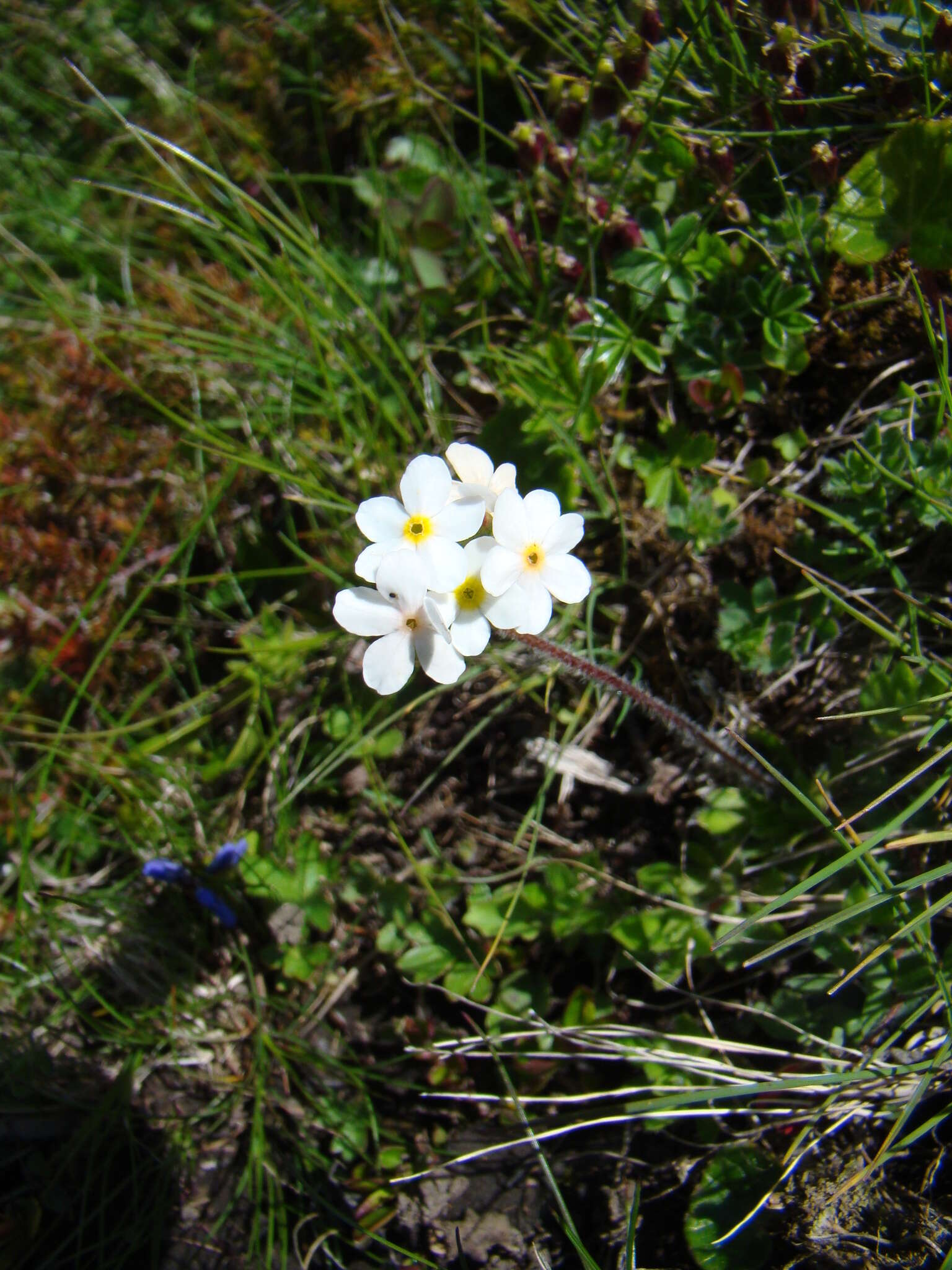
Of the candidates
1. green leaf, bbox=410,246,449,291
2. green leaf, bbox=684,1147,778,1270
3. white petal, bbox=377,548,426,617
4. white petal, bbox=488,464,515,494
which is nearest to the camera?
white petal, bbox=377,548,426,617

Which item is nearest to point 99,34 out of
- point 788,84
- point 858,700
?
point 788,84

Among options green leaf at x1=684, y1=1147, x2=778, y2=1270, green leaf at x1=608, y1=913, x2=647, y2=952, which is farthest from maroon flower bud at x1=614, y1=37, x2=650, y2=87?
green leaf at x1=684, y1=1147, x2=778, y2=1270

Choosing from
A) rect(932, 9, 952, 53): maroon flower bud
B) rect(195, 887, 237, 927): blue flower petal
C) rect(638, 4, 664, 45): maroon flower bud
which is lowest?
rect(195, 887, 237, 927): blue flower petal

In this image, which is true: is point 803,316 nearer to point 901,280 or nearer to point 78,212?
point 901,280

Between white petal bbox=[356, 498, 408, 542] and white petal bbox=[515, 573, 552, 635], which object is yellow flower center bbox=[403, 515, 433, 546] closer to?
white petal bbox=[356, 498, 408, 542]

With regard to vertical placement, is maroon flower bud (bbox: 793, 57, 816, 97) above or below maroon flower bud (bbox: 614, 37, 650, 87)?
below

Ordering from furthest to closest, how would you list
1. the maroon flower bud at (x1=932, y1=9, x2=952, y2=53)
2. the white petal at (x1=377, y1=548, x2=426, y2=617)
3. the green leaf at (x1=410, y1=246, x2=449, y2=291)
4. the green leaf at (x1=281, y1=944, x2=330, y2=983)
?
the green leaf at (x1=410, y1=246, x2=449, y2=291), the green leaf at (x1=281, y1=944, x2=330, y2=983), the maroon flower bud at (x1=932, y1=9, x2=952, y2=53), the white petal at (x1=377, y1=548, x2=426, y2=617)

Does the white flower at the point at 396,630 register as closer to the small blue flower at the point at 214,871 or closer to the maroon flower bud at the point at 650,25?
the small blue flower at the point at 214,871
